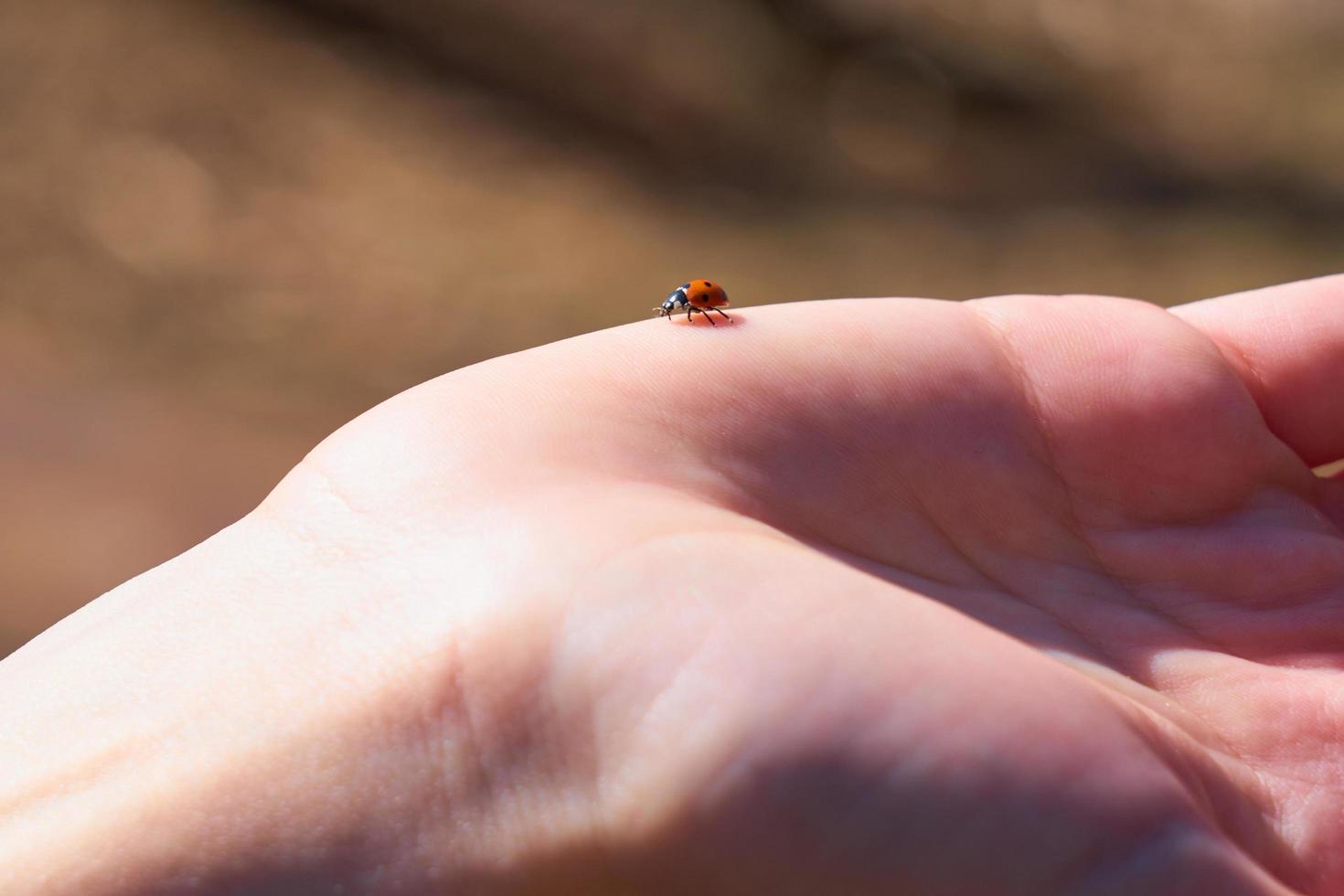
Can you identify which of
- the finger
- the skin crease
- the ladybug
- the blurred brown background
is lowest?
the skin crease

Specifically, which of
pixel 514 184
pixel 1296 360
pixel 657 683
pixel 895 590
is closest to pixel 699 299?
pixel 895 590

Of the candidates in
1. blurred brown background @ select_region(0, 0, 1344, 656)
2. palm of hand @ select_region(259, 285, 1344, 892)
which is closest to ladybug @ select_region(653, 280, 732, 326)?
palm of hand @ select_region(259, 285, 1344, 892)

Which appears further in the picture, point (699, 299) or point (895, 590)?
point (699, 299)

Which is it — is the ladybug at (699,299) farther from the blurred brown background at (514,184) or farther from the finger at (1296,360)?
the blurred brown background at (514,184)

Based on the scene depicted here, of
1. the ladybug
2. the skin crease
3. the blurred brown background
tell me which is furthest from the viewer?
the blurred brown background

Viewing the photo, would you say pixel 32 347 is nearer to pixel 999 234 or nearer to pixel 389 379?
pixel 389 379

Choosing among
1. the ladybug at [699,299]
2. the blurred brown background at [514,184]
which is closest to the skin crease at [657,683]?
the ladybug at [699,299]

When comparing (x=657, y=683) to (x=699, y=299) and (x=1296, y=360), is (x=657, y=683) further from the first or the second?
(x=1296, y=360)

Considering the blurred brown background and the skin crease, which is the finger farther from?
the blurred brown background
